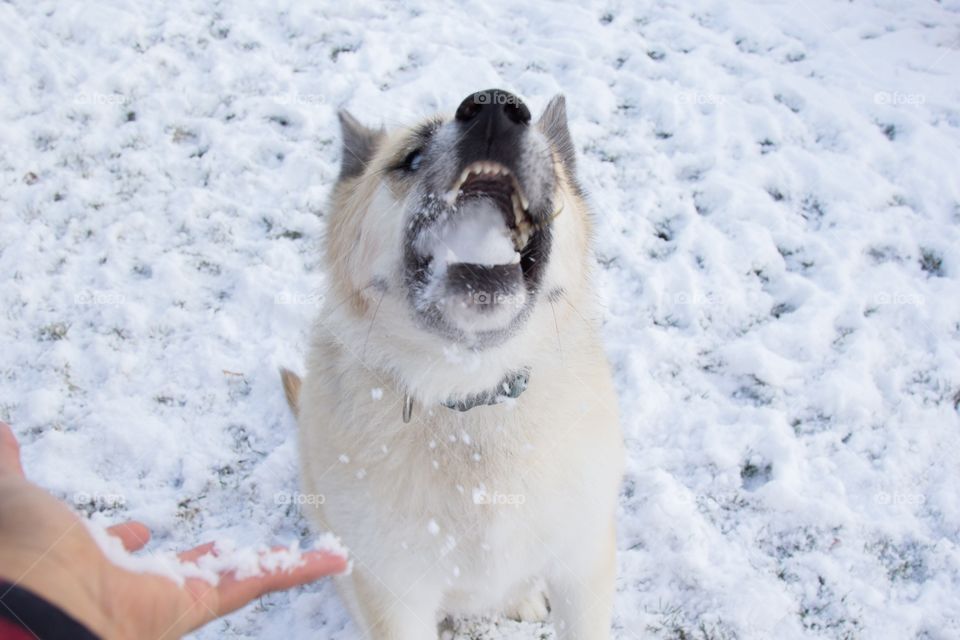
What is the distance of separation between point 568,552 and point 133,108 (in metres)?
5.25

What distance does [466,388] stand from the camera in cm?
209

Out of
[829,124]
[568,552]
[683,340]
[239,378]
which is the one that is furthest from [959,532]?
[239,378]

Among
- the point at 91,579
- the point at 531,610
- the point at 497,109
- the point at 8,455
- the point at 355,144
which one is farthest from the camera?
the point at 531,610

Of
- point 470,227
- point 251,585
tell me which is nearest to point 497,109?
point 470,227

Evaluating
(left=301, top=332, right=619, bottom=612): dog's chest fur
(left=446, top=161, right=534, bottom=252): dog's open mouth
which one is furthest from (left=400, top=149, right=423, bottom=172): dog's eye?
(left=301, top=332, right=619, bottom=612): dog's chest fur

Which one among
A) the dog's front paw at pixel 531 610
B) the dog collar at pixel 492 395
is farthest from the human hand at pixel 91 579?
the dog's front paw at pixel 531 610

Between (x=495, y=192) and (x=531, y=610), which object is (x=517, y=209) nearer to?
(x=495, y=192)

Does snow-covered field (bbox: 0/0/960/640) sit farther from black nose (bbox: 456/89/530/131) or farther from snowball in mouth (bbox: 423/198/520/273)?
black nose (bbox: 456/89/530/131)

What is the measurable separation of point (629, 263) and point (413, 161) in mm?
2654

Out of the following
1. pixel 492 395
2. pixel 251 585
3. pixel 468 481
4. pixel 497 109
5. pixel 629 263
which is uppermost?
pixel 497 109

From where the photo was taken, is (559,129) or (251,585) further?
(559,129)

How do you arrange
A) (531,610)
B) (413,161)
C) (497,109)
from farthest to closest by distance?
(531,610) < (413,161) < (497,109)

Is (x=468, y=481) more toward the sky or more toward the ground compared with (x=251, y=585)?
more toward the ground

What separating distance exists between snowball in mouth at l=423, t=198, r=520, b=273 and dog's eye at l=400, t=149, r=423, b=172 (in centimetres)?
27
